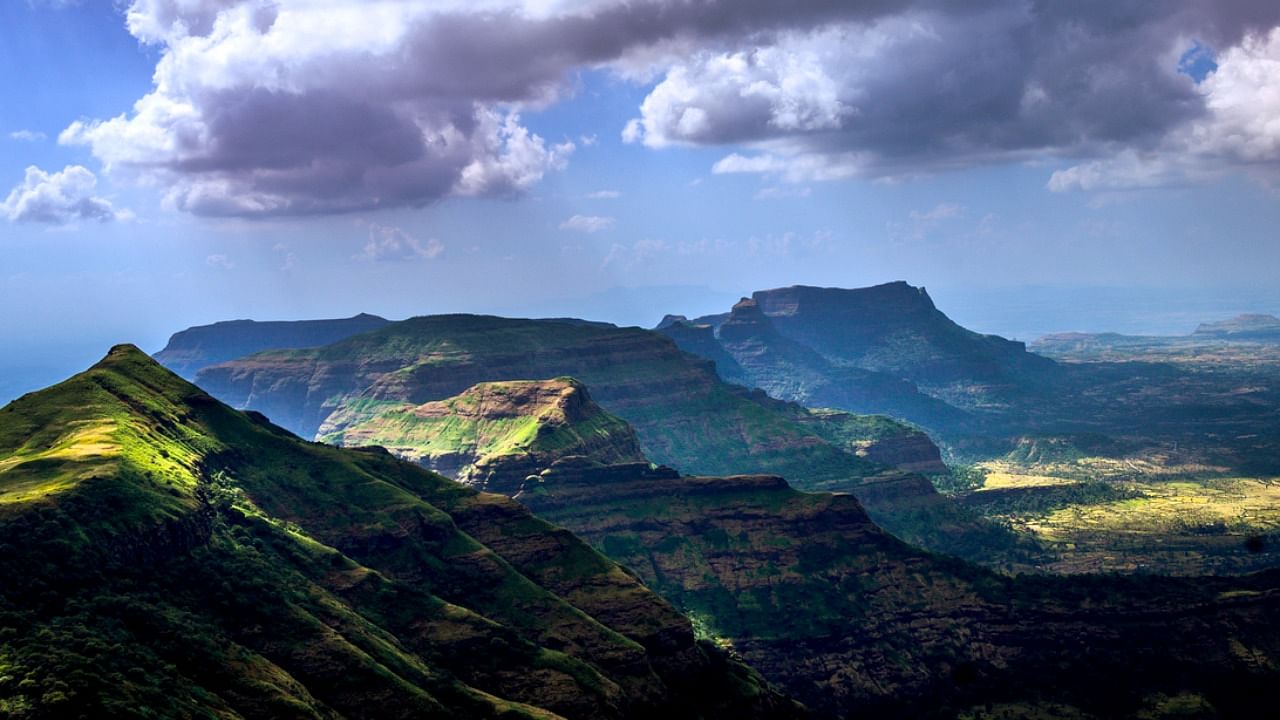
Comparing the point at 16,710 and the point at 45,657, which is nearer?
the point at 16,710

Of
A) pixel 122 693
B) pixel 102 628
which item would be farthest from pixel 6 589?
pixel 122 693

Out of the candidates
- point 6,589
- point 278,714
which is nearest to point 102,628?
point 6,589

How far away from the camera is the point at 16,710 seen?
16200 centimetres

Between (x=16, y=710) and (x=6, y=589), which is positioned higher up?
(x=6, y=589)

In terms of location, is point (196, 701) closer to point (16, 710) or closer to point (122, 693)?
point (122, 693)

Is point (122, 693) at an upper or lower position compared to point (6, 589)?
lower

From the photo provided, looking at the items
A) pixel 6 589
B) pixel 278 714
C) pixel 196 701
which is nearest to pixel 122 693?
pixel 196 701

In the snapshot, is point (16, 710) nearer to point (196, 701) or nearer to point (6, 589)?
point (196, 701)

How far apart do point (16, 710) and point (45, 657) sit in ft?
58.1

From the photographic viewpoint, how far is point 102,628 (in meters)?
200

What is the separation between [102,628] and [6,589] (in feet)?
55.6

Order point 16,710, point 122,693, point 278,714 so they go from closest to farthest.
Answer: point 16,710, point 122,693, point 278,714

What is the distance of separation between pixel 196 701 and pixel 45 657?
2293 centimetres

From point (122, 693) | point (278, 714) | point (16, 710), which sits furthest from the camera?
point (278, 714)
